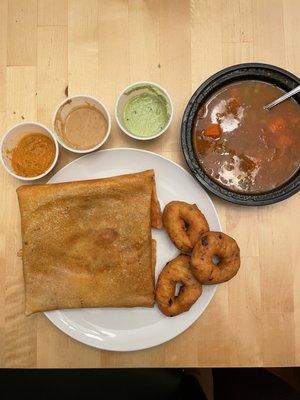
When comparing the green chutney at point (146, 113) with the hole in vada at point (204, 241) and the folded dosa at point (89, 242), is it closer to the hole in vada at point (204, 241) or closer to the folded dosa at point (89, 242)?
the folded dosa at point (89, 242)

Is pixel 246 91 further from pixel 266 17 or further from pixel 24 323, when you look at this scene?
pixel 24 323

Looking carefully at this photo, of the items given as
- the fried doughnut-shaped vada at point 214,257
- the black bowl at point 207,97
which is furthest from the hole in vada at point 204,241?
the black bowl at point 207,97

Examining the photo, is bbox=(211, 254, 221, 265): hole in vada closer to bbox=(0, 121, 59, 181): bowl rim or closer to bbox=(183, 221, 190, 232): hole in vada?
bbox=(183, 221, 190, 232): hole in vada
